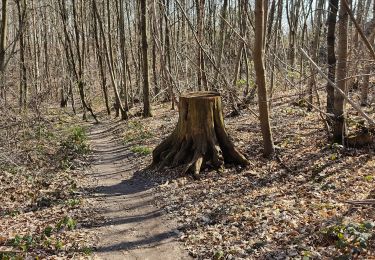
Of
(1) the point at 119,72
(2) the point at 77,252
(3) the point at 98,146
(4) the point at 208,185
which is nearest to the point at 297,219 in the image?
(4) the point at 208,185

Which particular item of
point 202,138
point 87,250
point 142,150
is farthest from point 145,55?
point 87,250

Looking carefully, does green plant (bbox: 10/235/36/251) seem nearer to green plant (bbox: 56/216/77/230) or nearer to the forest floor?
the forest floor

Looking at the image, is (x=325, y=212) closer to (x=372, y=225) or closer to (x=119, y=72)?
(x=372, y=225)

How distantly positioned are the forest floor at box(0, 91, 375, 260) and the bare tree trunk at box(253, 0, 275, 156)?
1.48 feet

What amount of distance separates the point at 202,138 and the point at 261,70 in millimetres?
2009

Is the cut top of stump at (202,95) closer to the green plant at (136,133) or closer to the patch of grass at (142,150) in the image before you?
the patch of grass at (142,150)

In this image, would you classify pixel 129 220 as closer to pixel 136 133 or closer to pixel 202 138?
pixel 202 138

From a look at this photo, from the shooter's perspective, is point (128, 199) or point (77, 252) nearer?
point (77, 252)

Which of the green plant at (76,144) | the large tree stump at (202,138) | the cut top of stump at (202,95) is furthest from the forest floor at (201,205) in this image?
the cut top of stump at (202,95)

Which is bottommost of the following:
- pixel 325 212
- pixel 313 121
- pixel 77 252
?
pixel 77 252

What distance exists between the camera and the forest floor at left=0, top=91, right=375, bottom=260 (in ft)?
17.0

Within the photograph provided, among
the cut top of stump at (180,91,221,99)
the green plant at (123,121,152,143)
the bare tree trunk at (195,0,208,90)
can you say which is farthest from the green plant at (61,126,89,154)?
the cut top of stump at (180,91,221,99)

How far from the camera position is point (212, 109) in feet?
27.5

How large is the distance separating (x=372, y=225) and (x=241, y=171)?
366 cm
